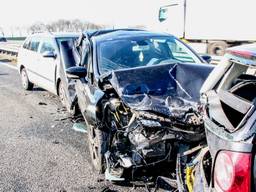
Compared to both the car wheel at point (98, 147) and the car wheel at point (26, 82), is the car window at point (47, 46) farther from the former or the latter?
the car wheel at point (98, 147)

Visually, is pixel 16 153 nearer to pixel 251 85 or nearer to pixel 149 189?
pixel 149 189

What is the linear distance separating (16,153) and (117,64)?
206 cm

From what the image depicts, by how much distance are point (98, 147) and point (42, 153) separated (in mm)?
1355

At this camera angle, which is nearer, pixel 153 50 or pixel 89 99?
A: pixel 89 99

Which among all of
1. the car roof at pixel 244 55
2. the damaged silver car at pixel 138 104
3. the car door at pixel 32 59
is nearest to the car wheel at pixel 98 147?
the damaged silver car at pixel 138 104

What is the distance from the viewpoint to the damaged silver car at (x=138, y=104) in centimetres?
336

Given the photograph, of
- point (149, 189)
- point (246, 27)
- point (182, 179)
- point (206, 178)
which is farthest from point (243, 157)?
point (246, 27)

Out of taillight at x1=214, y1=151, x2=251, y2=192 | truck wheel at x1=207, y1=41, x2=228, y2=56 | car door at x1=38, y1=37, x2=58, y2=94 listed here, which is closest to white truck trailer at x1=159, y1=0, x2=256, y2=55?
truck wheel at x1=207, y1=41, x2=228, y2=56

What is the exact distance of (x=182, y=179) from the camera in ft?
8.77

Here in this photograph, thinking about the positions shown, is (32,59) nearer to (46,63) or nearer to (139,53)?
(46,63)

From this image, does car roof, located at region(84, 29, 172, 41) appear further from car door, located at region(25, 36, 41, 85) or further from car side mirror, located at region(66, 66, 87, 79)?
car door, located at region(25, 36, 41, 85)

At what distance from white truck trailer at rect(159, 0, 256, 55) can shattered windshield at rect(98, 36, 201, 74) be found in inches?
461

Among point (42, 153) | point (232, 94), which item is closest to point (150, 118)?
point (232, 94)

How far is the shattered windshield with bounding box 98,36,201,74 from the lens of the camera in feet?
16.3
